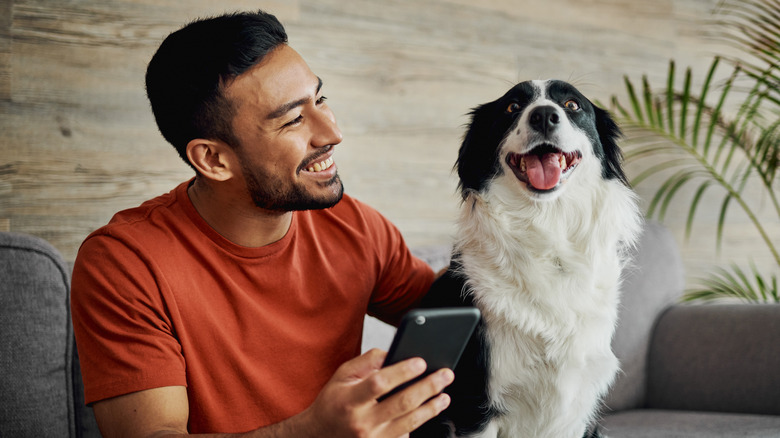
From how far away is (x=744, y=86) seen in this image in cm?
308

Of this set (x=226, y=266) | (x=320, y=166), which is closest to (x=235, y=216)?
(x=226, y=266)

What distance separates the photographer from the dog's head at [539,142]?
120 centimetres

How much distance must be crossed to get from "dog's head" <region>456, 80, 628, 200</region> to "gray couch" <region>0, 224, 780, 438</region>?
1.95ft

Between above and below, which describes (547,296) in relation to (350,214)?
above

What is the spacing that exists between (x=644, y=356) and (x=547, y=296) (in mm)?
1116

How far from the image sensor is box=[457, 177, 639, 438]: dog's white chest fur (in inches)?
45.2

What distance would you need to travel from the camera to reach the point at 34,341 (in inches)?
49.4

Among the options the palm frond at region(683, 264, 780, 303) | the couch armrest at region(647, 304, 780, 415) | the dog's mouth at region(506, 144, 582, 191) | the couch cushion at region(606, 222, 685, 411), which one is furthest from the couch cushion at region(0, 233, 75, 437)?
the palm frond at region(683, 264, 780, 303)

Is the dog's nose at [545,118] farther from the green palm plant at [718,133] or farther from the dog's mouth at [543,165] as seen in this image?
the green palm plant at [718,133]

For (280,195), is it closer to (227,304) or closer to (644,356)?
(227,304)

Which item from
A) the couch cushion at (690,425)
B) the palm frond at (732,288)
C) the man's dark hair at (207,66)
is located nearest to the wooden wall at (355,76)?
the palm frond at (732,288)

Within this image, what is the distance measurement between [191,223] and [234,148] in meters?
0.18

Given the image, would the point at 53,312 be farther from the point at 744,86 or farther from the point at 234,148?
the point at 744,86

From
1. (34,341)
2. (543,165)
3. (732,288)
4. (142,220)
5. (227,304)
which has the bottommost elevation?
(732,288)
